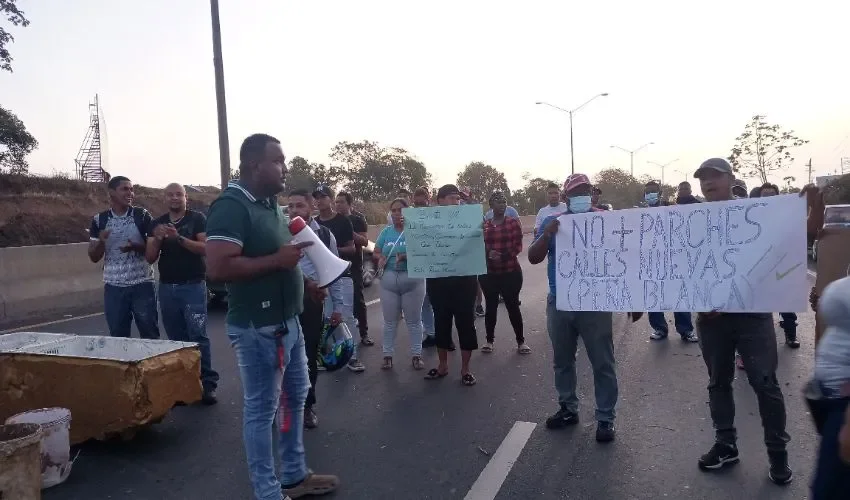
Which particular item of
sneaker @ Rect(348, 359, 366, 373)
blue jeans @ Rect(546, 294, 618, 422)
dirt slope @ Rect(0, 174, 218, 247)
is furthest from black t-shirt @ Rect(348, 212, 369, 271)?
dirt slope @ Rect(0, 174, 218, 247)

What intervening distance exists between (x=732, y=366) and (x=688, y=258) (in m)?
0.82

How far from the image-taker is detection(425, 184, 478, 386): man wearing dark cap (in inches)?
246

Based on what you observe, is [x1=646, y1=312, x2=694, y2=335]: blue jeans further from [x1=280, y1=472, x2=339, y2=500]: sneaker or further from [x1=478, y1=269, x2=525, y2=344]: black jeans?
[x1=280, y1=472, x2=339, y2=500]: sneaker

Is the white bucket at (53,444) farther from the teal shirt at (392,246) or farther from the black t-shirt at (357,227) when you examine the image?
the black t-shirt at (357,227)

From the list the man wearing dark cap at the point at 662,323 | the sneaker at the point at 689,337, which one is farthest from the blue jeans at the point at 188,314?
the sneaker at the point at 689,337

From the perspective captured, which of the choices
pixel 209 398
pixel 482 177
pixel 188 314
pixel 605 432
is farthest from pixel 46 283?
pixel 482 177

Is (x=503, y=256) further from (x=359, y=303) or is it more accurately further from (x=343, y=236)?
(x=359, y=303)

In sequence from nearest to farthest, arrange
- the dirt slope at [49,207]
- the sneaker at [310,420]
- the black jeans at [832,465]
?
the black jeans at [832,465]
the sneaker at [310,420]
the dirt slope at [49,207]

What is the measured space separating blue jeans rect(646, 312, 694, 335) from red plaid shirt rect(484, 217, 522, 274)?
7.11ft

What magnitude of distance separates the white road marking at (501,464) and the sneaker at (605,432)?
514mm

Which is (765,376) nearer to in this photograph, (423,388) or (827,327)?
(827,327)

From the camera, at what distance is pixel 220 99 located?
47.9 ft

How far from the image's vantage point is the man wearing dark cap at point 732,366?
3814mm

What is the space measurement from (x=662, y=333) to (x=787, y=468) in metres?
4.27
